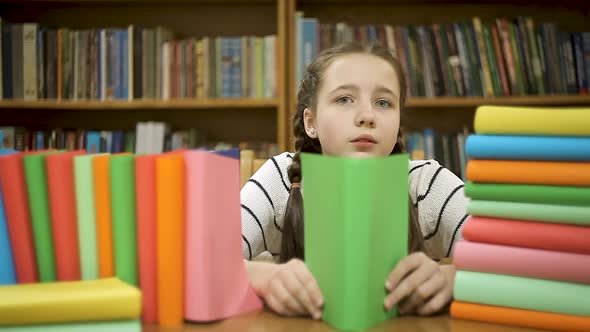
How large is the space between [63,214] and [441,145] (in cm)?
209

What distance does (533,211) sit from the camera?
60 centimetres

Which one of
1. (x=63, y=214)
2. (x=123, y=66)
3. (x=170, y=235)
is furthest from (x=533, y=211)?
(x=123, y=66)

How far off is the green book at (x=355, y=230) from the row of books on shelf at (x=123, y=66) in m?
1.92

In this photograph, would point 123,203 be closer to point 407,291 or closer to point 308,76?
point 407,291

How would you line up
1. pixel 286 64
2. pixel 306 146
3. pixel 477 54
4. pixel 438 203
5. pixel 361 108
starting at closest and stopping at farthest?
pixel 361 108, pixel 438 203, pixel 306 146, pixel 477 54, pixel 286 64

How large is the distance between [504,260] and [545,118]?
155 millimetres

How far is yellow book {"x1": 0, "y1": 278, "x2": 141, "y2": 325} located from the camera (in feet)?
1.74

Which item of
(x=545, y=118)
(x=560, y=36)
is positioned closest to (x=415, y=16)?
(x=560, y=36)

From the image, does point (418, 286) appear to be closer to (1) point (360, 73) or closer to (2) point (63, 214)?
(2) point (63, 214)

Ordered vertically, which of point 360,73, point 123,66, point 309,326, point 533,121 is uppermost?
point 123,66

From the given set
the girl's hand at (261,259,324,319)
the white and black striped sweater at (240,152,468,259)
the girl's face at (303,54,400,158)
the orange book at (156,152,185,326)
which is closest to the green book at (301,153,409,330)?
the girl's hand at (261,259,324,319)

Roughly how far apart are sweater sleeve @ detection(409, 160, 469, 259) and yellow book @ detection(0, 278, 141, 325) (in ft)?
2.32

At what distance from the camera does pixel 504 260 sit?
2.01 feet

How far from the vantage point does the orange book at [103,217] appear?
24.0 inches
